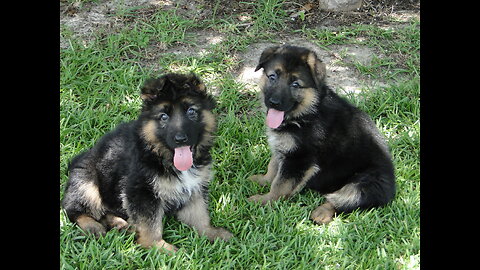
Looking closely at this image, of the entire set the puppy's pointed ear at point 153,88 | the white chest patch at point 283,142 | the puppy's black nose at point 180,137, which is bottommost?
the white chest patch at point 283,142

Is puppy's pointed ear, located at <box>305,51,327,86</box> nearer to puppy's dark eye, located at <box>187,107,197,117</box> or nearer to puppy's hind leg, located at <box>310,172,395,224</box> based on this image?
puppy's hind leg, located at <box>310,172,395,224</box>

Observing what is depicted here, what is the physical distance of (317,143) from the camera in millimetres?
5391

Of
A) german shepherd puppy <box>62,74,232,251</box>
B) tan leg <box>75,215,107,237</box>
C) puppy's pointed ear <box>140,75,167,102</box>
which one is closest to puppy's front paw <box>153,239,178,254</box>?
german shepherd puppy <box>62,74,232,251</box>

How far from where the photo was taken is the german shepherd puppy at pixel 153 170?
4.55 meters

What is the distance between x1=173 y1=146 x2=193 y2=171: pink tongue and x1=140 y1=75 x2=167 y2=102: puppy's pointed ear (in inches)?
19.4

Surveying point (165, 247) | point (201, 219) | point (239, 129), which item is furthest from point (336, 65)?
point (165, 247)

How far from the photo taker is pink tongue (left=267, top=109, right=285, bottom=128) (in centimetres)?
536

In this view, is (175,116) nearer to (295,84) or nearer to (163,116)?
(163,116)

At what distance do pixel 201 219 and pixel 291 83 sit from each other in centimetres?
156

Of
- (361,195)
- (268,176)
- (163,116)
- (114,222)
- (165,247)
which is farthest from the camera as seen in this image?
(268,176)

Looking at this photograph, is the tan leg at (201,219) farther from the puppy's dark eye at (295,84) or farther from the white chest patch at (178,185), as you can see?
the puppy's dark eye at (295,84)

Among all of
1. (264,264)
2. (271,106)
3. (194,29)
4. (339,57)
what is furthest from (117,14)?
(264,264)

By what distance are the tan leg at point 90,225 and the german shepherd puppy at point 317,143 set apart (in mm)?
1551

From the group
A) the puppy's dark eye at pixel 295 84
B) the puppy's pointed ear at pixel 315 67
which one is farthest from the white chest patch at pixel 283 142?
the puppy's pointed ear at pixel 315 67
